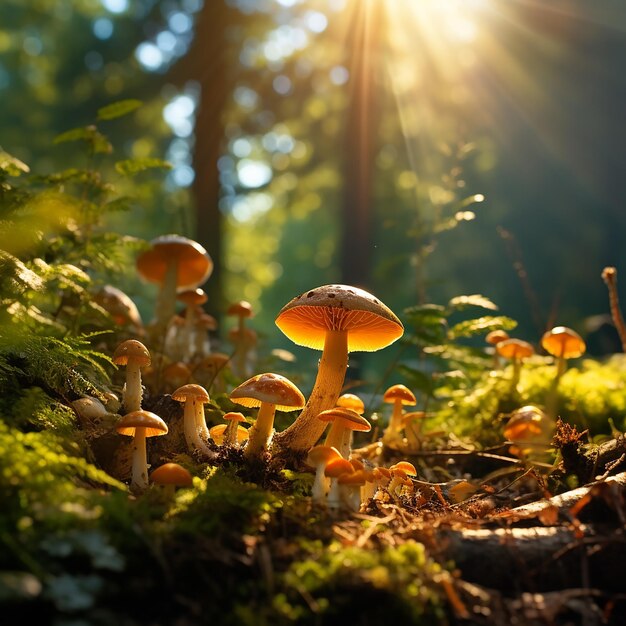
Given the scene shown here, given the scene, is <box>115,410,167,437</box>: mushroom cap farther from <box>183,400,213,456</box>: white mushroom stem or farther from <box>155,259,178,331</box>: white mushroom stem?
<box>155,259,178,331</box>: white mushroom stem

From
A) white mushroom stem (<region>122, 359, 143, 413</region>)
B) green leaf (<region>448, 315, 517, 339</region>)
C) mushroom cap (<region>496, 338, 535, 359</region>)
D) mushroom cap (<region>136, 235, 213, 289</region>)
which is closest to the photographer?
white mushroom stem (<region>122, 359, 143, 413</region>)

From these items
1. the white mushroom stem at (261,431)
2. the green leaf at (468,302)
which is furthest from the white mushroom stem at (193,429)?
the green leaf at (468,302)

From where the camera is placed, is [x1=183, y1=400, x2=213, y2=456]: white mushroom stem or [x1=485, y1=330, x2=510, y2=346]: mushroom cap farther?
[x1=485, y1=330, x2=510, y2=346]: mushroom cap

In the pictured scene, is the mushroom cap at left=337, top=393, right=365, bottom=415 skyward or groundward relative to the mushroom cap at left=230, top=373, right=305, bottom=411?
skyward

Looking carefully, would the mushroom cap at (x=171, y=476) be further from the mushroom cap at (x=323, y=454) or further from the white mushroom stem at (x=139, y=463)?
the mushroom cap at (x=323, y=454)

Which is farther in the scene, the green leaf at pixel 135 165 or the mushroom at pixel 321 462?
the green leaf at pixel 135 165

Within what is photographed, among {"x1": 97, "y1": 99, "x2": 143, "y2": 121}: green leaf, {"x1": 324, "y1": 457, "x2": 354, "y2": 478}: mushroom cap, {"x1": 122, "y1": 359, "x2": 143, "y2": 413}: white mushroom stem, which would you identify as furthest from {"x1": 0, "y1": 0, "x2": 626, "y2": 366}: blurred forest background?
{"x1": 324, "y1": 457, "x2": 354, "y2": 478}: mushroom cap

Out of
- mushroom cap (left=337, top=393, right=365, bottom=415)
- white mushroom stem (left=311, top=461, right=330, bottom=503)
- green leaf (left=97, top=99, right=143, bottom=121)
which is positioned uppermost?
green leaf (left=97, top=99, right=143, bottom=121)
